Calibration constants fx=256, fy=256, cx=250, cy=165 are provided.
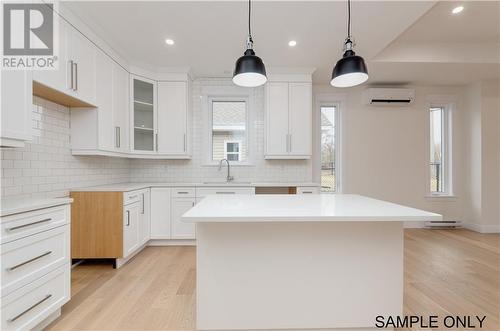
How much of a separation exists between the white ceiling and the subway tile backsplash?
903 millimetres

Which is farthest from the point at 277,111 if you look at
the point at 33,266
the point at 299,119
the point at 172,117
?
the point at 33,266

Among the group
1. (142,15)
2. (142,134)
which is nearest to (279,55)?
(142,15)

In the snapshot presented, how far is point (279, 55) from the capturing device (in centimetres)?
344

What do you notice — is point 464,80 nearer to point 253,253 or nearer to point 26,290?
point 253,253

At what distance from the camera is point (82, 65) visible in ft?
8.55

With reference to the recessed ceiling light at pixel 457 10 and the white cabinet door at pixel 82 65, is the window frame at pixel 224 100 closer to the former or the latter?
the white cabinet door at pixel 82 65

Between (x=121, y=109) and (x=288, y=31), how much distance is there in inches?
91.3

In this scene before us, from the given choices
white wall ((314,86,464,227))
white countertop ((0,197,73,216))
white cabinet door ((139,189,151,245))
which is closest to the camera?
white countertop ((0,197,73,216))

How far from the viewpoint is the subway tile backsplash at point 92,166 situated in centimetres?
223

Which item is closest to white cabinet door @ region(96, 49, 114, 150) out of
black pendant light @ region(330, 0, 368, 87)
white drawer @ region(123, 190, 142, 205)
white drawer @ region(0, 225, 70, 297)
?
white drawer @ region(123, 190, 142, 205)

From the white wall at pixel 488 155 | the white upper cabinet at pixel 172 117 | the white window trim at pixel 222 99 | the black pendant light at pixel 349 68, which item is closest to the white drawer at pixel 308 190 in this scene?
the white window trim at pixel 222 99

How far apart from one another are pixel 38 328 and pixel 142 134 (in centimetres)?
254

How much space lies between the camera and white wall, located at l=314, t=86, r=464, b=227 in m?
4.62

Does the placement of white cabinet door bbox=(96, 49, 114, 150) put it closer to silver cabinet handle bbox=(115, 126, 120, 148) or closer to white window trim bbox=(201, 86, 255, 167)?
silver cabinet handle bbox=(115, 126, 120, 148)
